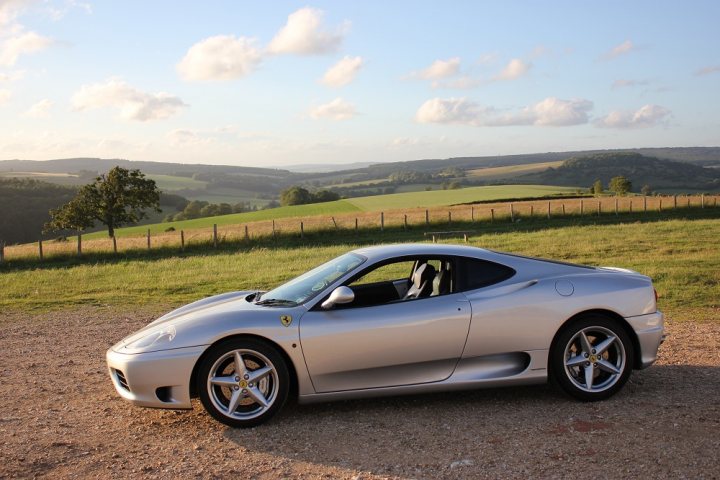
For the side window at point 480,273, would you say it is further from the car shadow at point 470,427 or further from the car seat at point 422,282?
the car shadow at point 470,427

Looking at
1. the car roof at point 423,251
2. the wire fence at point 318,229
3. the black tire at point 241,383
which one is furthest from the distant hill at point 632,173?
the black tire at point 241,383

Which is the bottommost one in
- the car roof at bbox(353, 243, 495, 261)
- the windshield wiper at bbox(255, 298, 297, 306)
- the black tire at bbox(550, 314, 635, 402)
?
the black tire at bbox(550, 314, 635, 402)

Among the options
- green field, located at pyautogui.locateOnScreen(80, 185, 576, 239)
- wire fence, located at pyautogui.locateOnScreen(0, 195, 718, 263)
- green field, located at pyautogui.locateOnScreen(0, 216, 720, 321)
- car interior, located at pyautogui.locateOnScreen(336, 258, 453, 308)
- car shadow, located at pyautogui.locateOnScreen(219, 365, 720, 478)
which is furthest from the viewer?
green field, located at pyautogui.locateOnScreen(80, 185, 576, 239)

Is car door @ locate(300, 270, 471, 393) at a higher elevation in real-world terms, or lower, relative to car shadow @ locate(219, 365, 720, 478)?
higher

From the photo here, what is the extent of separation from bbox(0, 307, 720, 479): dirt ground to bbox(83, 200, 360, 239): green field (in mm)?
56849

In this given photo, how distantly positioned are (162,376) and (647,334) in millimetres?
4133

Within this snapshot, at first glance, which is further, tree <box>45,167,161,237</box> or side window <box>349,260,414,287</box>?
tree <box>45,167,161,237</box>

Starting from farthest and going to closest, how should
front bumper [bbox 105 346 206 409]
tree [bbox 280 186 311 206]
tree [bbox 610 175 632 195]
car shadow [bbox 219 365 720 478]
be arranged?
1. tree [bbox 280 186 311 206]
2. tree [bbox 610 175 632 195]
3. front bumper [bbox 105 346 206 409]
4. car shadow [bbox 219 365 720 478]

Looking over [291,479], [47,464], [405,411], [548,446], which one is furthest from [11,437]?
[548,446]

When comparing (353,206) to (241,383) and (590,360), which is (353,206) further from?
(241,383)

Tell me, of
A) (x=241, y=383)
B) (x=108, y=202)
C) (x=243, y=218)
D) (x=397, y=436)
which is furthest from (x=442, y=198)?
(x=397, y=436)

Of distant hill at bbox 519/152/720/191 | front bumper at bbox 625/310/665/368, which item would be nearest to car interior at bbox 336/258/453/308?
front bumper at bbox 625/310/665/368

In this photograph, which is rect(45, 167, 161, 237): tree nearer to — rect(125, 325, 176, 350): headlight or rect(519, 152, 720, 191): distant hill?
rect(125, 325, 176, 350): headlight

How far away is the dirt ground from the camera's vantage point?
462 centimetres
